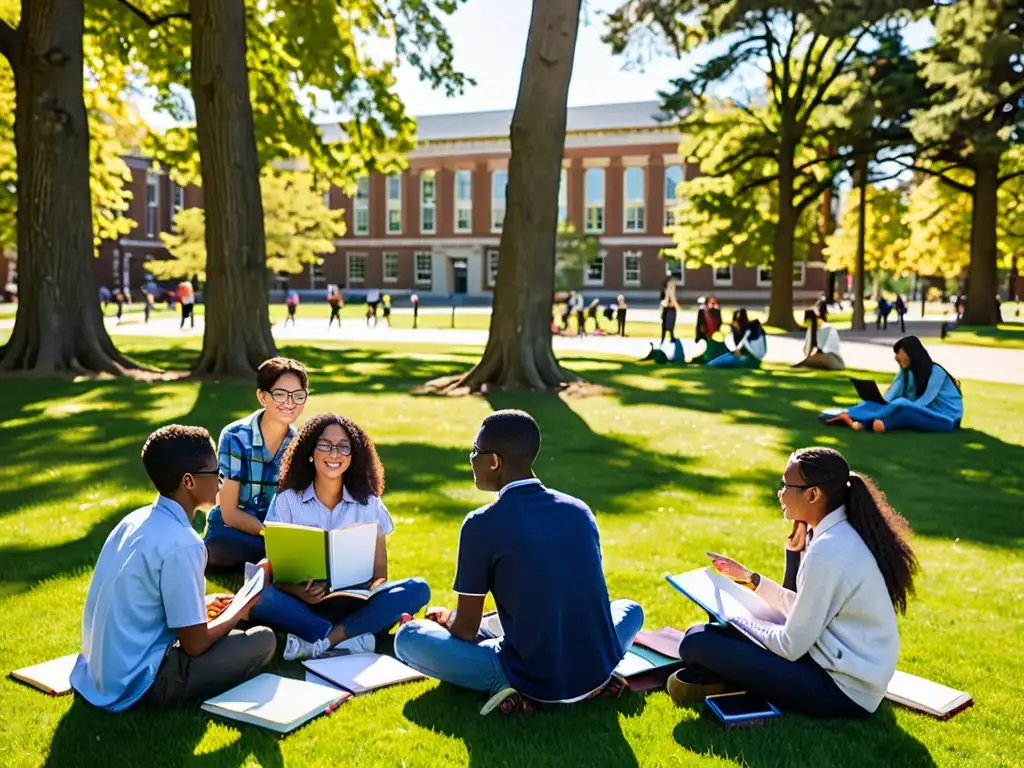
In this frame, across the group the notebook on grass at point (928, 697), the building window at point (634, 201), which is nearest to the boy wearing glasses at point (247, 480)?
the notebook on grass at point (928, 697)

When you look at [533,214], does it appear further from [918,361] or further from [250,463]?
[250,463]

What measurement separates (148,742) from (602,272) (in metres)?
72.7

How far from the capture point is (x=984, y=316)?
125 feet

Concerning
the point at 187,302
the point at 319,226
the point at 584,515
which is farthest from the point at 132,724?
the point at 319,226

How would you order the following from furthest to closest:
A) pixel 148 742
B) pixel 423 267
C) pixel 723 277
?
1. pixel 423 267
2. pixel 723 277
3. pixel 148 742

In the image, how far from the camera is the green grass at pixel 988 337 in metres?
29.4

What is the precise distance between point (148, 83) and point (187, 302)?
11853mm

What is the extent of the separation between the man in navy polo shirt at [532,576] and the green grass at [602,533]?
18 centimetres

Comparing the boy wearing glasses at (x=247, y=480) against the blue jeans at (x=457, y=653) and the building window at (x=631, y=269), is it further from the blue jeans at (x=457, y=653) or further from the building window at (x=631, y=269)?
the building window at (x=631, y=269)

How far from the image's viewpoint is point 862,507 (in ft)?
12.9

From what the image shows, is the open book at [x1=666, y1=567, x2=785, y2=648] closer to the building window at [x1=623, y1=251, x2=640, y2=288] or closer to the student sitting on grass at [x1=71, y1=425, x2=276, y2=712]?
the student sitting on grass at [x1=71, y1=425, x2=276, y2=712]

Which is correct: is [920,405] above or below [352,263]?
below

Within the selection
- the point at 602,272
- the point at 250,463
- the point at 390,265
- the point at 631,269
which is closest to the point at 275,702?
the point at 250,463

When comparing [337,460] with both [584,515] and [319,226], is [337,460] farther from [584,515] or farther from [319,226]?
[319,226]
